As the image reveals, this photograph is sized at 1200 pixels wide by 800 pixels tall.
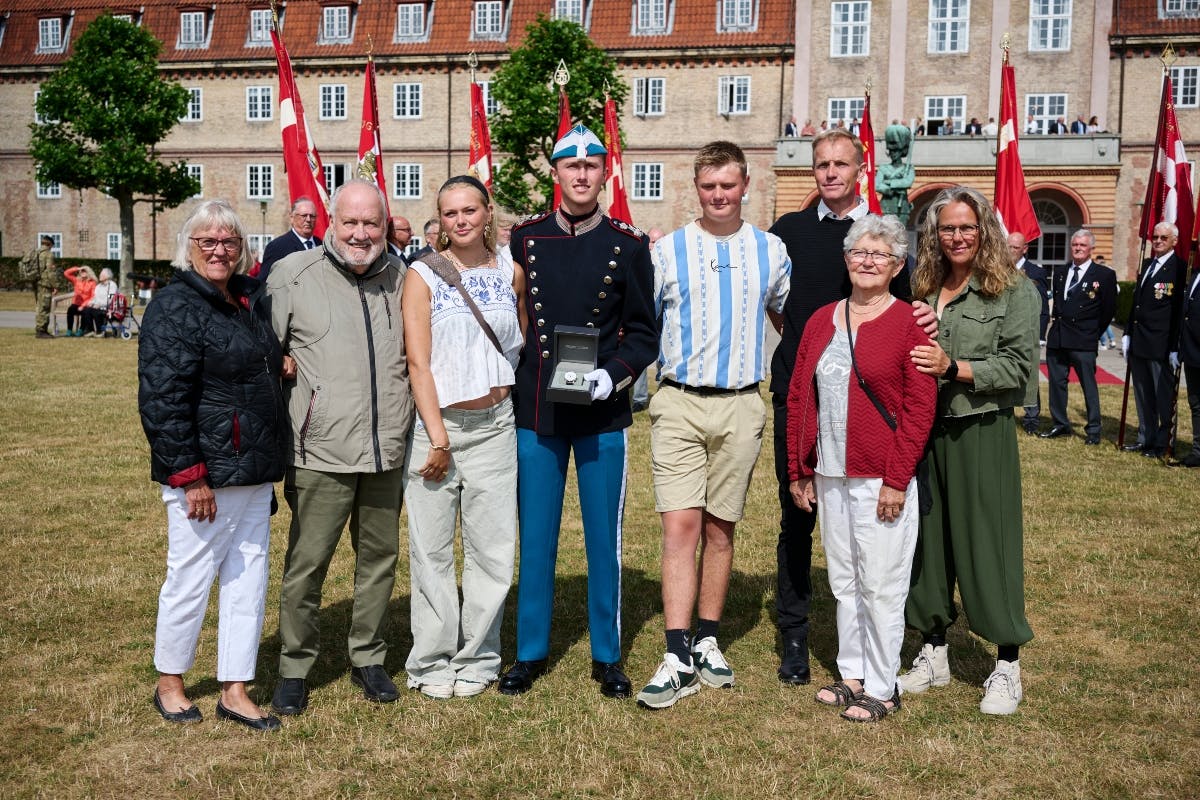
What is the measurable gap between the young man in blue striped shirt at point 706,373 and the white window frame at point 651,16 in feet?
141

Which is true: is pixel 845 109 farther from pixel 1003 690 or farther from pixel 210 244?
pixel 210 244

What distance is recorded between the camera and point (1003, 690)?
520cm

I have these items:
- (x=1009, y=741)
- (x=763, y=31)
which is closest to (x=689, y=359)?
(x=1009, y=741)

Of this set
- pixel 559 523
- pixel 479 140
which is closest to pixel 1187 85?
pixel 479 140

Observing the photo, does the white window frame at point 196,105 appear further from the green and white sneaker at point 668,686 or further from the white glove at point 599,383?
the green and white sneaker at point 668,686

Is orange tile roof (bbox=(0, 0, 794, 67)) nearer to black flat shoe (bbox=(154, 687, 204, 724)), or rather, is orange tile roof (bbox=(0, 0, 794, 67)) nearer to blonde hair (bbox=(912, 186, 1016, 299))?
blonde hair (bbox=(912, 186, 1016, 299))

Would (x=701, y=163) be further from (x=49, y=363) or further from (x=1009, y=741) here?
(x=49, y=363)

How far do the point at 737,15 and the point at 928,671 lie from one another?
142ft

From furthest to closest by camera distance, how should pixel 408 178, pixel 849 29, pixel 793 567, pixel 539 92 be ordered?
pixel 408 178 → pixel 849 29 → pixel 539 92 → pixel 793 567

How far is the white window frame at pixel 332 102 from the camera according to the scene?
4853 centimetres

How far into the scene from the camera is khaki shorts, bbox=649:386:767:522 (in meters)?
5.36

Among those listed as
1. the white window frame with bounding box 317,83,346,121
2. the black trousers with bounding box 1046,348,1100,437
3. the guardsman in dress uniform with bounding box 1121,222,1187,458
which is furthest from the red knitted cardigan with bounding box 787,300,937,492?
the white window frame with bounding box 317,83,346,121

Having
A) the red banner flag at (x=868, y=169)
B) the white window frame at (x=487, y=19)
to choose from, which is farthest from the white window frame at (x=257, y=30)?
the red banner flag at (x=868, y=169)

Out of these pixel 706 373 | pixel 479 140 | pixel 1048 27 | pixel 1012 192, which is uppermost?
pixel 1048 27
